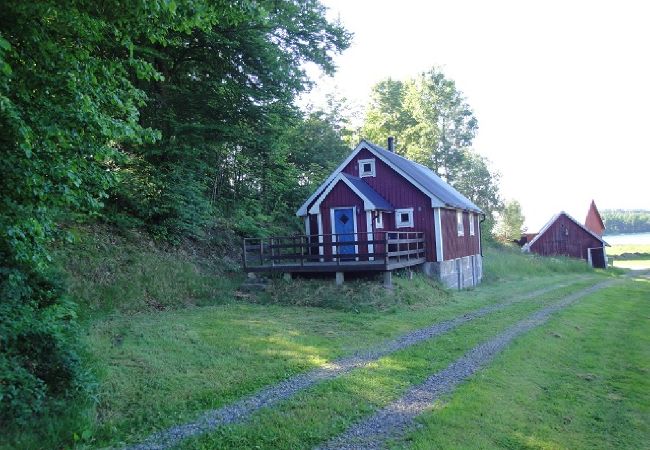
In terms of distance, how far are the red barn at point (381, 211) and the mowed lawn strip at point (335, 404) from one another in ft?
29.9

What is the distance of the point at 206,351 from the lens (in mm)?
9062

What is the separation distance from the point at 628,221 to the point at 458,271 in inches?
4498

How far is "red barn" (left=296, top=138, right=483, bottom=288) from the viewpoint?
19766mm

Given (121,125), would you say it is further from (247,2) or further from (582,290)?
(582,290)

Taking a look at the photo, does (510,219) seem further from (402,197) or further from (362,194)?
(362,194)

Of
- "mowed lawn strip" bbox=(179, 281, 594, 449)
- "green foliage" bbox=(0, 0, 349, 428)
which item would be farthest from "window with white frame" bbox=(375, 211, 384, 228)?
"green foliage" bbox=(0, 0, 349, 428)

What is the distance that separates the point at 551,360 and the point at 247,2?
365 inches

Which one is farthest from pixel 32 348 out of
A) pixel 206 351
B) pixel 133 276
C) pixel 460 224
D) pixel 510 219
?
pixel 510 219

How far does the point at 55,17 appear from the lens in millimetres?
6438

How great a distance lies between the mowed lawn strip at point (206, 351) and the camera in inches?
254

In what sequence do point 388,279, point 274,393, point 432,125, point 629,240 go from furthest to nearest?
point 629,240 → point 432,125 → point 388,279 → point 274,393

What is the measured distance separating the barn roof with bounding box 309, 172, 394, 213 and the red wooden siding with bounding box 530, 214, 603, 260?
1124 inches

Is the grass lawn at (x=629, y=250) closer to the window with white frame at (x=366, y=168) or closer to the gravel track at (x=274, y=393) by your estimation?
the window with white frame at (x=366, y=168)

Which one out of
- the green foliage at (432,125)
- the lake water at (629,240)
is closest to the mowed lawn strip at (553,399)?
the green foliage at (432,125)
